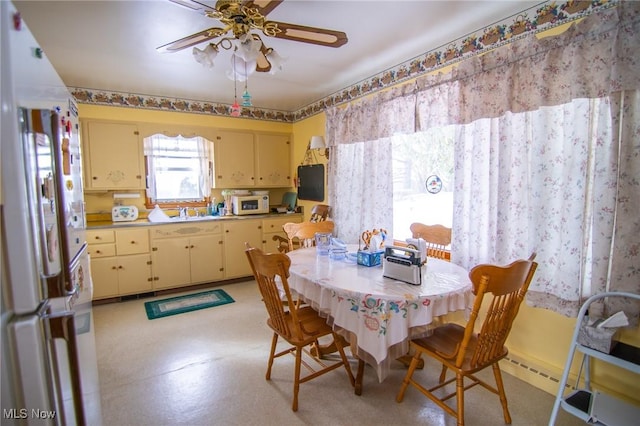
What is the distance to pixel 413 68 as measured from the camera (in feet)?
9.50

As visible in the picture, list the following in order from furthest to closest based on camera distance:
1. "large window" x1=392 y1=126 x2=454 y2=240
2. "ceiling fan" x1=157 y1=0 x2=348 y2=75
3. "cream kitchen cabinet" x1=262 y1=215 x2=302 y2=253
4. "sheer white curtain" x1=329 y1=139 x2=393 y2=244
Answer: "cream kitchen cabinet" x1=262 y1=215 x2=302 y2=253
"sheer white curtain" x1=329 y1=139 x2=393 y2=244
"large window" x1=392 y1=126 x2=454 y2=240
"ceiling fan" x1=157 y1=0 x2=348 y2=75

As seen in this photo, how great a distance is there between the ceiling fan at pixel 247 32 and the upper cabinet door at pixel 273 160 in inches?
102

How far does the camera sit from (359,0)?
6.49 feet

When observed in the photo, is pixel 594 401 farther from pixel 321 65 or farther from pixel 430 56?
pixel 321 65

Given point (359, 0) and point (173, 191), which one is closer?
point (359, 0)

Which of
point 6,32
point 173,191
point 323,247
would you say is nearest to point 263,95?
point 173,191

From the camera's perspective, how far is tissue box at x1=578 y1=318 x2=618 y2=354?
1.54 meters

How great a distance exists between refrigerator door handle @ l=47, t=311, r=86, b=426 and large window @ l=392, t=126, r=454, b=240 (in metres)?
2.60

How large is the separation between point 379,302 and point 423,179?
1.68 metres

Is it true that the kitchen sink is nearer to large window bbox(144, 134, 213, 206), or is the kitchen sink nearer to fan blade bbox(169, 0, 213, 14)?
large window bbox(144, 134, 213, 206)

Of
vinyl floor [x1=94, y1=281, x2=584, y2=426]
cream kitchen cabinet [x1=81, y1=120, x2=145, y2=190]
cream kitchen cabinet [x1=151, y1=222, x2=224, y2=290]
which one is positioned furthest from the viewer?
cream kitchen cabinet [x1=151, y1=222, x2=224, y2=290]

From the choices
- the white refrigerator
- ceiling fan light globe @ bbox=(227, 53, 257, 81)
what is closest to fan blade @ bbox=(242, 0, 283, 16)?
ceiling fan light globe @ bbox=(227, 53, 257, 81)

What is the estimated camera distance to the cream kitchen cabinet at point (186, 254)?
3.82 metres

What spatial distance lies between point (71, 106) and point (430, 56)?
2.57 m
